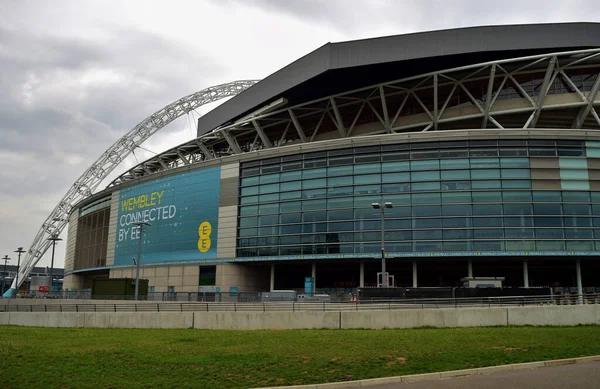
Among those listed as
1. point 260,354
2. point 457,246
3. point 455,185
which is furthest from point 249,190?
point 260,354

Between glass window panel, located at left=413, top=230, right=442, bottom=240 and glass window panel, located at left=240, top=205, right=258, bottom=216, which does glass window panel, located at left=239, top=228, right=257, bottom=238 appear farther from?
glass window panel, located at left=413, top=230, right=442, bottom=240

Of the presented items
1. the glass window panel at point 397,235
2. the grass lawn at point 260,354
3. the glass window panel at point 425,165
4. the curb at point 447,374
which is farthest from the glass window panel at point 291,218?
the curb at point 447,374

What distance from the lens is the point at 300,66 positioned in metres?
64.2

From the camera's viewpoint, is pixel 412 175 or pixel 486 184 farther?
pixel 412 175

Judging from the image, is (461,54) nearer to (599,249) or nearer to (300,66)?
(300,66)

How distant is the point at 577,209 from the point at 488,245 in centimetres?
906

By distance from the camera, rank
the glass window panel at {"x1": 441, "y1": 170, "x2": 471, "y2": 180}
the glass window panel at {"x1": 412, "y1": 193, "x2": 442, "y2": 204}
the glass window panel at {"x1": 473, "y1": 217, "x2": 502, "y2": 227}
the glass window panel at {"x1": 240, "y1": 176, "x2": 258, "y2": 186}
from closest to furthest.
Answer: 1. the glass window panel at {"x1": 473, "y1": 217, "x2": 502, "y2": 227}
2. the glass window panel at {"x1": 441, "y1": 170, "x2": 471, "y2": 180}
3. the glass window panel at {"x1": 412, "y1": 193, "x2": 442, "y2": 204}
4. the glass window panel at {"x1": 240, "y1": 176, "x2": 258, "y2": 186}

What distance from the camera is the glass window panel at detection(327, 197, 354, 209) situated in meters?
59.6

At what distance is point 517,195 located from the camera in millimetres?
55562

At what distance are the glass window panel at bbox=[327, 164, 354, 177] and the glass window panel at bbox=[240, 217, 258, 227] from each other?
10.1 metres

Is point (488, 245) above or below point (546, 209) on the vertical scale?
below

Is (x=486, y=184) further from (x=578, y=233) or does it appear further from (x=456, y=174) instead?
(x=578, y=233)

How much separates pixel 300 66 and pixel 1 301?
40.1m

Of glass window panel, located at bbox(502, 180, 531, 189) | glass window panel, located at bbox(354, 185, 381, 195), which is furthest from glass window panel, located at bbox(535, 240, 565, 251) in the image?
glass window panel, located at bbox(354, 185, 381, 195)
